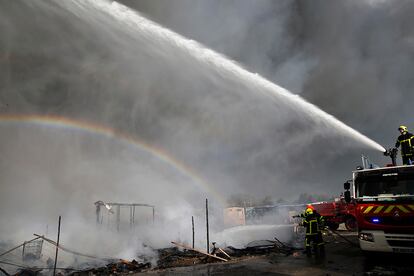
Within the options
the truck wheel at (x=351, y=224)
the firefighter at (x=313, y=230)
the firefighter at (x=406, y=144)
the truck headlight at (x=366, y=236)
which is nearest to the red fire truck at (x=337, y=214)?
the truck wheel at (x=351, y=224)

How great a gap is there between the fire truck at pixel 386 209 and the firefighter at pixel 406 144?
1707 millimetres

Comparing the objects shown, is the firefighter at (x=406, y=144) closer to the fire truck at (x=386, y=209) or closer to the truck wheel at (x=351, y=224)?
the fire truck at (x=386, y=209)

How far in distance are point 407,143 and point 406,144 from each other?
1.9 inches

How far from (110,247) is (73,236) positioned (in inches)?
165

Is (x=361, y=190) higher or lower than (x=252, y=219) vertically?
higher

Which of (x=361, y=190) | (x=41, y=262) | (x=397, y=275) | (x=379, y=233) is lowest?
(x=41, y=262)

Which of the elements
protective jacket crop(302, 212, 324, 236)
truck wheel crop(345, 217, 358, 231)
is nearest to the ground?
protective jacket crop(302, 212, 324, 236)

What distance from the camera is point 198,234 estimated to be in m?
24.7

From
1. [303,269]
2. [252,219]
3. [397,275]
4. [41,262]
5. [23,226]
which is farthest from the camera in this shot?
[252,219]

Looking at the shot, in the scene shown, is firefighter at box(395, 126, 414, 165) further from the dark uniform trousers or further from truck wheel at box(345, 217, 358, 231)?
truck wheel at box(345, 217, 358, 231)

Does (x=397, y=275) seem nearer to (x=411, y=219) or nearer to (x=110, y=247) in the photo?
(x=411, y=219)

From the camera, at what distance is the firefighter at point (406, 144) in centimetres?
980

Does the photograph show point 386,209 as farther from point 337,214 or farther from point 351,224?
point 337,214

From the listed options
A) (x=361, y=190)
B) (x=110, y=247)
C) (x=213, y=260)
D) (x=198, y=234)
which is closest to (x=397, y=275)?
(x=361, y=190)
